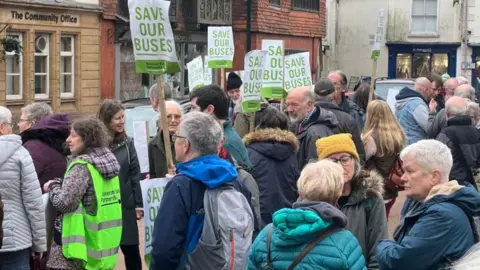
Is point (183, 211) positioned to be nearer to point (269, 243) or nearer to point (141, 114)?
point (269, 243)

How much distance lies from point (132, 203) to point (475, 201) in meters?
3.42

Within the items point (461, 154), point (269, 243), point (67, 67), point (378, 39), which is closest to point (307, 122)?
point (461, 154)

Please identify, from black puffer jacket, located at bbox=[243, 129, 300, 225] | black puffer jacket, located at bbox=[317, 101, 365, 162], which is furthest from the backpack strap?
black puffer jacket, located at bbox=[317, 101, 365, 162]

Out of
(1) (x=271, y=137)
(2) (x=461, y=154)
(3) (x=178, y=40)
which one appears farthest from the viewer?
(3) (x=178, y=40)

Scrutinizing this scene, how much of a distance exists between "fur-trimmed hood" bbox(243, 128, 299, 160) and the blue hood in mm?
1882

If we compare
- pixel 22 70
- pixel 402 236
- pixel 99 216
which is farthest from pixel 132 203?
pixel 22 70

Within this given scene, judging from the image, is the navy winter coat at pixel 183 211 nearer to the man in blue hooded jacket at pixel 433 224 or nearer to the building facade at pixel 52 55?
the man in blue hooded jacket at pixel 433 224

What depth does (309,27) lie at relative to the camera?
119ft

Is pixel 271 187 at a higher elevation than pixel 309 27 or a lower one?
lower

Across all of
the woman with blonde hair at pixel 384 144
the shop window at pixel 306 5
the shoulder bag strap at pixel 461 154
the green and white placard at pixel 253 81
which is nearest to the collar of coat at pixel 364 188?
the woman with blonde hair at pixel 384 144

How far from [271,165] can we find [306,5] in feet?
98.8

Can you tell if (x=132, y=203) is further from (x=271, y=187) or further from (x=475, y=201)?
(x=475, y=201)

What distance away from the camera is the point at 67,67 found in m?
23.4

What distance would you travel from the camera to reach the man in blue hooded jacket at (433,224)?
4.34 metres
